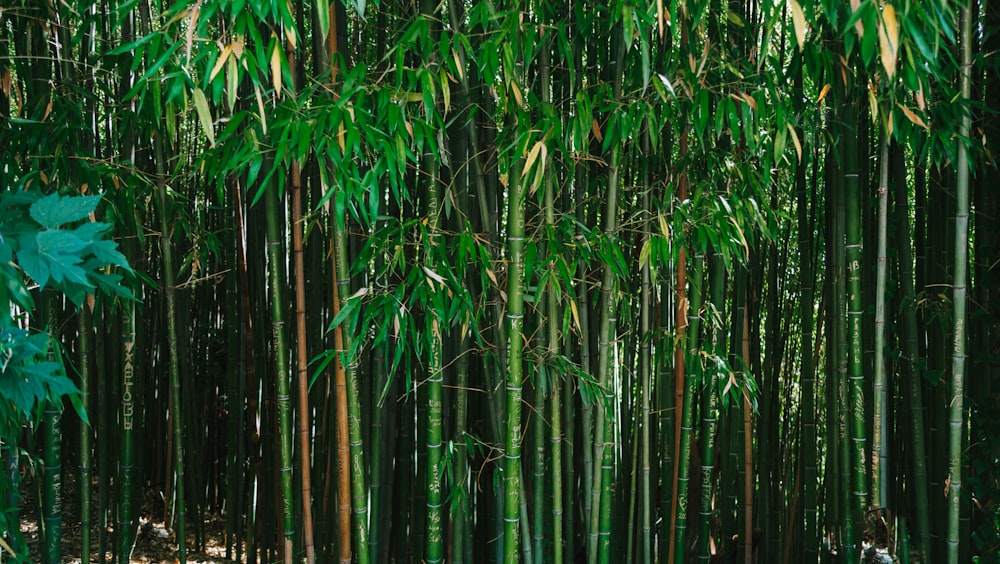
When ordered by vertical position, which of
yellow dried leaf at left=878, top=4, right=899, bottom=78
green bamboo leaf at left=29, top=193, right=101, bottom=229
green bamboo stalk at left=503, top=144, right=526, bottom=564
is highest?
yellow dried leaf at left=878, top=4, right=899, bottom=78

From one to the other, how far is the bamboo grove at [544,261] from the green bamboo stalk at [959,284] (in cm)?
1

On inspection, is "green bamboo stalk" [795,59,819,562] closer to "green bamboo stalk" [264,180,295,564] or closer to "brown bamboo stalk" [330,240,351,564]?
"brown bamboo stalk" [330,240,351,564]

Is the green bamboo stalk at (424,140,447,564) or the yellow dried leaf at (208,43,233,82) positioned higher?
the yellow dried leaf at (208,43,233,82)

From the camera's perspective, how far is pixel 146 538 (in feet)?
12.7

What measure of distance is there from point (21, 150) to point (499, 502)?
5.36 feet

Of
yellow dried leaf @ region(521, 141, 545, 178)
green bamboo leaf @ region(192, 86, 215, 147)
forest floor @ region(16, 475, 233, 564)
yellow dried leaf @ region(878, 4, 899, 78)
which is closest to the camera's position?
yellow dried leaf @ region(878, 4, 899, 78)

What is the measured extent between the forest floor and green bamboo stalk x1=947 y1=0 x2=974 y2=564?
264cm

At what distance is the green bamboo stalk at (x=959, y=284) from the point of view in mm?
2299

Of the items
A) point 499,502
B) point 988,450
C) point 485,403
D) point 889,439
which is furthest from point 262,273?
point 988,450

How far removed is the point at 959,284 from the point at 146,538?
3374mm

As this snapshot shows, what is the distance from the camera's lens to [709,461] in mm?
2688

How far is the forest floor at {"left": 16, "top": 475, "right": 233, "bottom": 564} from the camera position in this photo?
146 inches

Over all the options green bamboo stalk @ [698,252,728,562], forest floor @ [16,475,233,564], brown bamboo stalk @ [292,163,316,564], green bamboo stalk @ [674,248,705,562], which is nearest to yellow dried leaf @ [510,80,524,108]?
brown bamboo stalk @ [292,163,316,564]

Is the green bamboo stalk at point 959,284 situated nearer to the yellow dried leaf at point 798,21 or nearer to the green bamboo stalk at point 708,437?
the green bamboo stalk at point 708,437
